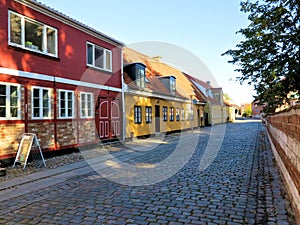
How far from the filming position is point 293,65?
26.3 feet

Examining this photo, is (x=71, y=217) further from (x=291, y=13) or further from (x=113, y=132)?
(x=113, y=132)

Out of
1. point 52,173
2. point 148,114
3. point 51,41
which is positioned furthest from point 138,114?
point 52,173

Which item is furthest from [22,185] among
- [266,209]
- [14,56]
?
[266,209]

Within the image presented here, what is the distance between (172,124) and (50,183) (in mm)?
16880

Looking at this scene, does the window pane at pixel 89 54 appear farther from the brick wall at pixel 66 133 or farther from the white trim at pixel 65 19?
the brick wall at pixel 66 133

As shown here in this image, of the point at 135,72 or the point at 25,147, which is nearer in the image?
the point at 25,147

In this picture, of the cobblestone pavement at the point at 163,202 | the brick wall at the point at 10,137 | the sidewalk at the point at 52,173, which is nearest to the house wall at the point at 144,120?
the sidewalk at the point at 52,173

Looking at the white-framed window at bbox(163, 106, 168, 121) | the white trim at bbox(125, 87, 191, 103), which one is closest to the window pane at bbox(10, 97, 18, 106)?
the white trim at bbox(125, 87, 191, 103)

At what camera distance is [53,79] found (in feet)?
34.5

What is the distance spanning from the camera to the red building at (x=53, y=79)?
28.6 feet

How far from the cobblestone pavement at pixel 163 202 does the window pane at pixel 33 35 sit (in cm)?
551

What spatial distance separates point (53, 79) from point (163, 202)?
297 inches

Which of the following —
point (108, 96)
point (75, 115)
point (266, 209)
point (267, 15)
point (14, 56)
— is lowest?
point (266, 209)

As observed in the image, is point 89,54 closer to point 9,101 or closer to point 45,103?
point 45,103
